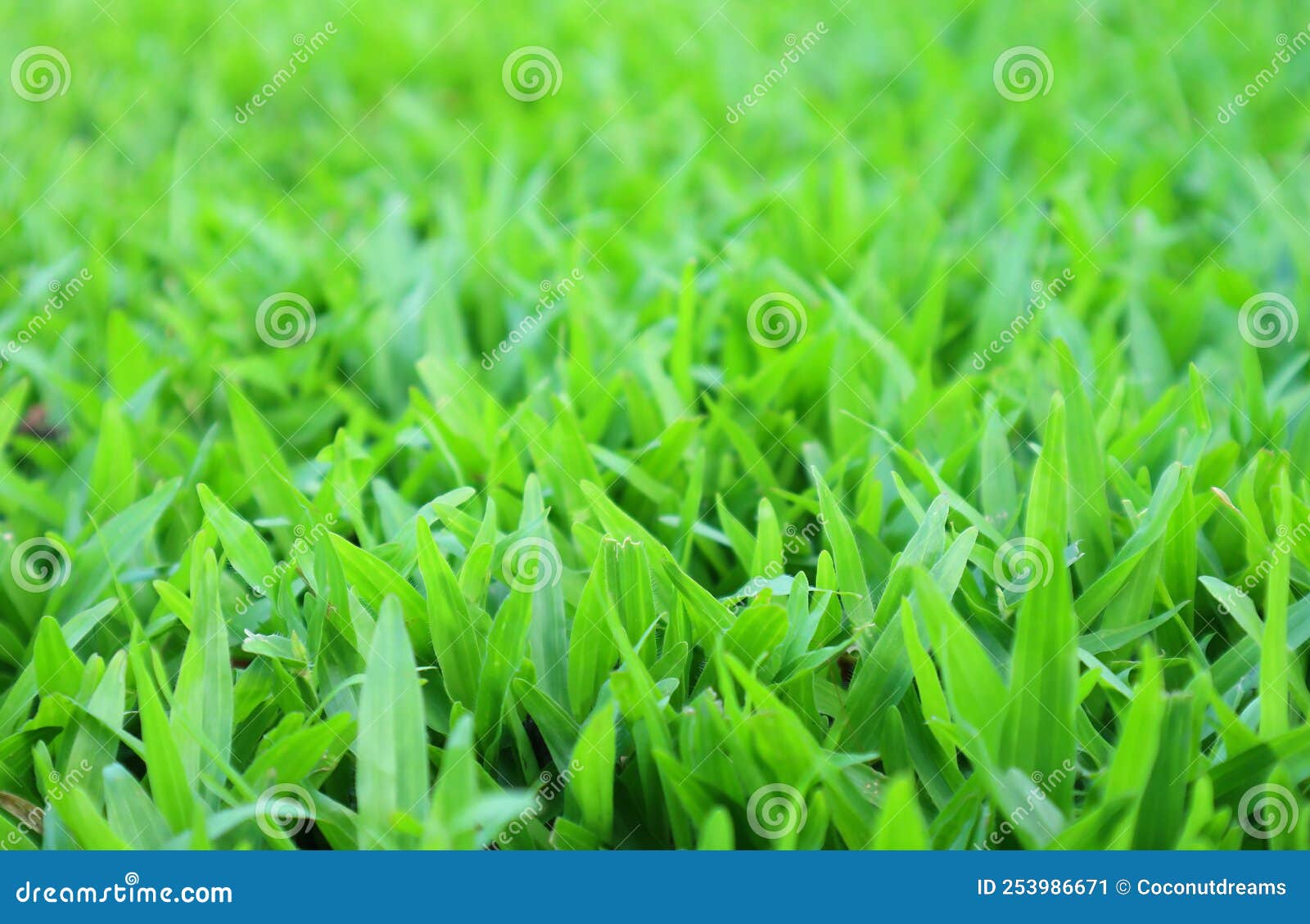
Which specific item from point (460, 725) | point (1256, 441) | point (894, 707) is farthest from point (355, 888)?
point (1256, 441)

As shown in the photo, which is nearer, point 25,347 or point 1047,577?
point 1047,577

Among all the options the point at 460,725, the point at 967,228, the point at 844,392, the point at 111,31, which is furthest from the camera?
the point at 111,31

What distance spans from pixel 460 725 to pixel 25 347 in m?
1.77

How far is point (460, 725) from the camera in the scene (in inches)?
46.3

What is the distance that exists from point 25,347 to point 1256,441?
249 centimetres

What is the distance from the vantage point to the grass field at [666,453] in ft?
4.36

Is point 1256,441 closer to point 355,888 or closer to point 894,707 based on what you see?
point 894,707

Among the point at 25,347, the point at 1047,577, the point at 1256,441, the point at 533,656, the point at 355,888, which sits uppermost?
the point at 1256,441

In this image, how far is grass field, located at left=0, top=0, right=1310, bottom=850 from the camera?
1328 mm

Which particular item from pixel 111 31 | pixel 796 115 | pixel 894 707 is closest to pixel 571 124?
pixel 796 115

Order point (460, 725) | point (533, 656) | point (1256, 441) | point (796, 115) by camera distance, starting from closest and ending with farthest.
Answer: point (460, 725), point (533, 656), point (1256, 441), point (796, 115)

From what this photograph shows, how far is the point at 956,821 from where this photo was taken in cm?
130

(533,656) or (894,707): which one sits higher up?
(894,707)

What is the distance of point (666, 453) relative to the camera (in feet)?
6.40
